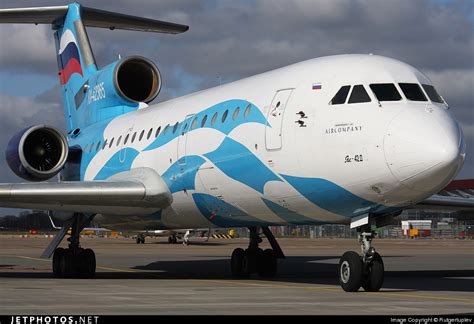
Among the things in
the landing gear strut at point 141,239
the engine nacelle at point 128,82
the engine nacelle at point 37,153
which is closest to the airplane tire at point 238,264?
the engine nacelle at point 37,153

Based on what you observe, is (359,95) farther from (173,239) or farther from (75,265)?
(173,239)

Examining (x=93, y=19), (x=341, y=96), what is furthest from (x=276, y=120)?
(x=93, y=19)

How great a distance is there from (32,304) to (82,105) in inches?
593

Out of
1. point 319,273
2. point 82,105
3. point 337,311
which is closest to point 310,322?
point 337,311

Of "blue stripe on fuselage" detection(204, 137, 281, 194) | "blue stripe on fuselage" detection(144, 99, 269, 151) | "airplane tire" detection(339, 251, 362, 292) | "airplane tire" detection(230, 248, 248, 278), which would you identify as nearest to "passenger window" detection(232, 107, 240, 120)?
"blue stripe on fuselage" detection(144, 99, 269, 151)

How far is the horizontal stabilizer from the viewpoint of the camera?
27.7 m

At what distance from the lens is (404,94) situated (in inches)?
571

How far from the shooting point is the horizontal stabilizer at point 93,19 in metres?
27.7

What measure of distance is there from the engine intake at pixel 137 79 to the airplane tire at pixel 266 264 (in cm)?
640

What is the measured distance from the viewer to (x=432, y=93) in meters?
14.9

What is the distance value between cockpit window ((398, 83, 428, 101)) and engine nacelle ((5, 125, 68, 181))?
1101cm

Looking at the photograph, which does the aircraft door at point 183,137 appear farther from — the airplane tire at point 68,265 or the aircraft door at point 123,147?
the airplane tire at point 68,265

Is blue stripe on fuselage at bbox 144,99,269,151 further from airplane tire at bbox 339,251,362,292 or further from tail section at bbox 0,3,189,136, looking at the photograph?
tail section at bbox 0,3,189,136

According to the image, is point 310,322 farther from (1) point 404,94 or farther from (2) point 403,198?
(1) point 404,94
